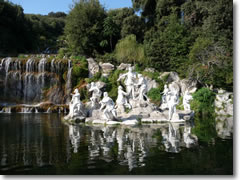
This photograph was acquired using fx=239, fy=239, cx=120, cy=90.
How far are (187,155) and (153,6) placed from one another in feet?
115

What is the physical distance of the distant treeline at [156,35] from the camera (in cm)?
2109

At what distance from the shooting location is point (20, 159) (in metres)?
6.60

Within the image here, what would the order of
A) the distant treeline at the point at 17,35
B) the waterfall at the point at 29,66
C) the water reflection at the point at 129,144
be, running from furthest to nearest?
1. the distant treeline at the point at 17,35
2. the waterfall at the point at 29,66
3. the water reflection at the point at 129,144

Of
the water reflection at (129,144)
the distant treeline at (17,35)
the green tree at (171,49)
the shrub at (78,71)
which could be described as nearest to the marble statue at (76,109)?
the water reflection at (129,144)

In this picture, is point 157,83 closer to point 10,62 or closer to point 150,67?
point 150,67

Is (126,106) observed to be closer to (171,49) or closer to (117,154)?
(117,154)

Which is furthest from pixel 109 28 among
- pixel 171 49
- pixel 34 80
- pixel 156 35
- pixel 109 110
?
pixel 109 110

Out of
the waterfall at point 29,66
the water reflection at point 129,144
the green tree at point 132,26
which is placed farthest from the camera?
the green tree at point 132,26

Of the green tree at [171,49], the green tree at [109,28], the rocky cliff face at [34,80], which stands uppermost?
the green tree at [109,28]

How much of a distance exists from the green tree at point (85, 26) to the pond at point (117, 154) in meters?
26.7

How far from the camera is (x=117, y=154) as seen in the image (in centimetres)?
697

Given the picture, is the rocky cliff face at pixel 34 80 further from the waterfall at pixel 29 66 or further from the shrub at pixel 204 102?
the shrub at pixel 204 102

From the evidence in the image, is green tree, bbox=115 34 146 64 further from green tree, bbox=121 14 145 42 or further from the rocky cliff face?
green tree, bbox=121 14 145 42

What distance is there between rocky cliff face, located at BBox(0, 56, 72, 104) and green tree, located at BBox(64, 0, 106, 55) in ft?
28.2
